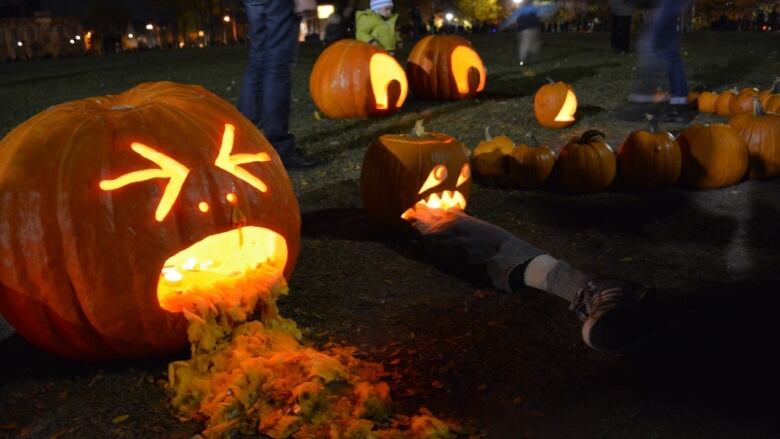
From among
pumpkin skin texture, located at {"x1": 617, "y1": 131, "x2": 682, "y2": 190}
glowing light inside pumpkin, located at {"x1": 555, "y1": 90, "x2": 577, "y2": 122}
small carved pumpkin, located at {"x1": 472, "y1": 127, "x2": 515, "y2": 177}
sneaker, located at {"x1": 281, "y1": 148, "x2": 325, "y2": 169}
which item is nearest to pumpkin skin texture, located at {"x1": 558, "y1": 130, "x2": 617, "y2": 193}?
pumpkin skin texture, located at {"x1": 617, "y1": 131, "x2": 682, "y2": 190}

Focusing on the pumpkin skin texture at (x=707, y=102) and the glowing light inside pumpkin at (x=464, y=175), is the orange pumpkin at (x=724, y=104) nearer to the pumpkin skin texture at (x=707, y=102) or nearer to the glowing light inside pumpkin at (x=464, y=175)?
the pumpkin skin texture at (x=707, y=102)

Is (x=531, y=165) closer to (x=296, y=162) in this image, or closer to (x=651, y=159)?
(x=651, y=159)

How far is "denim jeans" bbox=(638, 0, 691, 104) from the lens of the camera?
6516 millimetres

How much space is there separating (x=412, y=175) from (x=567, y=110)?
342 cm

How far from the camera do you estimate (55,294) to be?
2.43 meters

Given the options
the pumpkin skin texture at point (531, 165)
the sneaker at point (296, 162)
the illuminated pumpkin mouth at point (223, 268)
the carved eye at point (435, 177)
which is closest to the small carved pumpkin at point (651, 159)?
the pumpkin skin texture at point (531, 165)

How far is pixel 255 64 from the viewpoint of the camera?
534 cm

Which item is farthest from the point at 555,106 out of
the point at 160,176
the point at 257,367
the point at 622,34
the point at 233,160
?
the point at 622,34

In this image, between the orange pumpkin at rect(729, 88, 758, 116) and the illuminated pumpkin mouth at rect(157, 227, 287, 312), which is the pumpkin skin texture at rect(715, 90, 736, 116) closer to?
the orange pumpkin at rect(729, 88, 758, 116)

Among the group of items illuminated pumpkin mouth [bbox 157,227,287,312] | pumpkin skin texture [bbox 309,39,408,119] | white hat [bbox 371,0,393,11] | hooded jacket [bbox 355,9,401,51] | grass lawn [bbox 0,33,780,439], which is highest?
white hat [bbox 371,0,393,11]

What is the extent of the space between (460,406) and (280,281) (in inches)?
37.1

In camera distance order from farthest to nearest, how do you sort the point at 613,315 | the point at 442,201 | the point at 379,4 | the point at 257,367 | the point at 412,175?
the point at 379,4, the point at 442,201, the point at 412,175, the point at 613,315, the point at 257,367

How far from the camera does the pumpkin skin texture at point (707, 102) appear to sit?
277 inches

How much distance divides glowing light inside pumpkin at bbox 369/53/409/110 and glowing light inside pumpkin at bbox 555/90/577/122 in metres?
2.06
